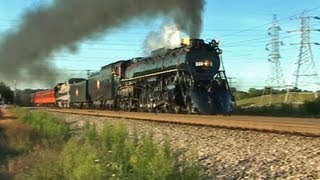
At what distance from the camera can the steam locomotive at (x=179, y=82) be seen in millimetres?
22188

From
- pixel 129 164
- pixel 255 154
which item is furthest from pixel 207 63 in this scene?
pixel 129 164

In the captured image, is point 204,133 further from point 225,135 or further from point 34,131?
point 34,131

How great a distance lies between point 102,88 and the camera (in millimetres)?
35812

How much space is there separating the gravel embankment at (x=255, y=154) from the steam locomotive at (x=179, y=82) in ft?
27.6

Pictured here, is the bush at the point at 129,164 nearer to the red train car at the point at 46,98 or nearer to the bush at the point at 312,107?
the bush at the point at 312,107

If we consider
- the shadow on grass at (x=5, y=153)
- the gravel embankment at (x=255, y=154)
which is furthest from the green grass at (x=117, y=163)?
the shadow on grass at (x=5, y=153)

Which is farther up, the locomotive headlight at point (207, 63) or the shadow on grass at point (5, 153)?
the locomotive headlight at point (207, 63)

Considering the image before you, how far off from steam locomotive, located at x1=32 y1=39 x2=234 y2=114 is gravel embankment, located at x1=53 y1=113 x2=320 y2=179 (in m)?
8.40

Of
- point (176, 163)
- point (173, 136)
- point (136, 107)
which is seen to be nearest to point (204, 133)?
point (173, 136)

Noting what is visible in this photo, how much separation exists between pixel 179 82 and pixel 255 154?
13627mm

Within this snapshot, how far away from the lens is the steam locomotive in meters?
22.2

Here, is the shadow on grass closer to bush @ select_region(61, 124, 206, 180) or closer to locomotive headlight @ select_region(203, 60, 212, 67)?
bush @ select_region(61, 124, 206, 180)

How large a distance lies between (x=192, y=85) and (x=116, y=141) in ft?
40.3

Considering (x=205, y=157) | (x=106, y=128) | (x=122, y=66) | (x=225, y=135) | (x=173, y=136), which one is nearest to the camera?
(x=205, y=157)
